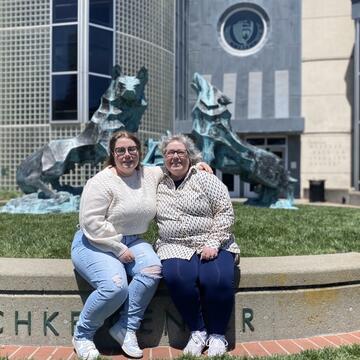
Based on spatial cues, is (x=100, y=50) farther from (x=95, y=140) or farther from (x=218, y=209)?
(x=218, y=209)

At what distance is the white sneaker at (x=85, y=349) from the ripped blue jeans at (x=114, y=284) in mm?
42

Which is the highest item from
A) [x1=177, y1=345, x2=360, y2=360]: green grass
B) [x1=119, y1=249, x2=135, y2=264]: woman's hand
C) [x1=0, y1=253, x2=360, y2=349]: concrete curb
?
[x1=119, y1=249, x2=135, y2=264]: woman's hand

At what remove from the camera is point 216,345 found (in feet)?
13.0

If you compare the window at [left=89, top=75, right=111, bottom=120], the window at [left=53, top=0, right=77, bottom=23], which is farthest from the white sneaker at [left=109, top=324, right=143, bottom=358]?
the window at [left=53, top=0, right=77, bottom=23]

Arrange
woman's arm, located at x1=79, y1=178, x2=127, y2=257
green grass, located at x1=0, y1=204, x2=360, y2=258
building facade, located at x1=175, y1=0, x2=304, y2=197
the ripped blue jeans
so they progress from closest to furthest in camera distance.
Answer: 1. the ripped blue jeans
2. woman's arm, located at x1=79, y1=178, x2=127, y2=257
3. green grass, located at x1=0, y1=204, x2=360, y2=258
4. building facade, located at x1=175, y1=0, x2=304, y2=197

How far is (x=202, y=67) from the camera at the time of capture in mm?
27219

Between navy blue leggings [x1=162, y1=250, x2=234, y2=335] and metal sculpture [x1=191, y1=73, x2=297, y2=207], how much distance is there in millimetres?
11545

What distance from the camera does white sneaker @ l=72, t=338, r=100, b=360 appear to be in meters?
3.82

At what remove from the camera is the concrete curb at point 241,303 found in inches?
165

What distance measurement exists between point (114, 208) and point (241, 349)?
147 cm

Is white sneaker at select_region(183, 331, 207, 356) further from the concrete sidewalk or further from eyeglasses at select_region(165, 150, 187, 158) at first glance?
eyeglasses at select_region(165, 150, 187, 158)

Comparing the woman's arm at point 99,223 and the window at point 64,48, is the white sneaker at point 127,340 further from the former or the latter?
the window at point 64,48

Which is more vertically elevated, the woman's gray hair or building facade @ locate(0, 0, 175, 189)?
building facade @ locate(0, 0, 175, 189)

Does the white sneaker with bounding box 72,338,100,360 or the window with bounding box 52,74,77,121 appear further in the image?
the window with bounding box 52,74,77,121
